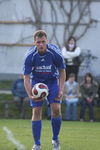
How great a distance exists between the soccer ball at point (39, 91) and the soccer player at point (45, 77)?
9 centimetres

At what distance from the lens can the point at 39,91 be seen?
1061 centimetres

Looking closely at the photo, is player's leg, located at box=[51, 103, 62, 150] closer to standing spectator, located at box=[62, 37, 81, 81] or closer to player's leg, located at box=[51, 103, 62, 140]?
player's leg, located at box=[51, 103, 62, 140]

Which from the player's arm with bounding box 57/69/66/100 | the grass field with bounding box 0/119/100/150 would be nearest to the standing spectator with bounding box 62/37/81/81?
the grass field with bounding box 0/119/100/150

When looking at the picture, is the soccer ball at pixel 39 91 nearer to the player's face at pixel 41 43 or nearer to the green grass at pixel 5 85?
the player's face at pixel 41 43

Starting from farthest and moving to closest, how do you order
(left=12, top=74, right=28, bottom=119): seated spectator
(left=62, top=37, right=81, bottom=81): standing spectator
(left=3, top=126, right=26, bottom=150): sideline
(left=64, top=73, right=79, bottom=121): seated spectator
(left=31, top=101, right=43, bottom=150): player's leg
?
(left=62, top=37, right=81, bottom=81): standing spectator, (left=12, top=74, right=28, bottom=119): seated spectator, (left=64, top=73, right=79, bottom=121): seated spectator, (left=3, top=126, right=26, bottom=150): sideline, (left=31, top=101, right=43, bottom=150): player's leg

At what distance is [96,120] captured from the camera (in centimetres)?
1878

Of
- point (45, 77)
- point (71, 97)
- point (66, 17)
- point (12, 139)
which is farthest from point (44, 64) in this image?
point (66, 17)

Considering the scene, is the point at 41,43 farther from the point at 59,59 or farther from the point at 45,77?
the point at 45,77

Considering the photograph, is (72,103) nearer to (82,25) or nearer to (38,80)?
(82,25)

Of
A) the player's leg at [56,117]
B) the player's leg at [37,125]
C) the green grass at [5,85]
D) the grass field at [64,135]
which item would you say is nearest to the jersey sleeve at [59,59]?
the player's leg at [56,117]

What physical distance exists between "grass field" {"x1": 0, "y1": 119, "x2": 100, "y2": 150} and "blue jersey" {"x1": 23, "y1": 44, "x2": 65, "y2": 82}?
46.6 inches

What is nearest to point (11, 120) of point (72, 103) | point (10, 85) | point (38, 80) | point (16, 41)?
point (72, 103)

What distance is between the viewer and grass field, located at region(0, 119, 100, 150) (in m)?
11.6

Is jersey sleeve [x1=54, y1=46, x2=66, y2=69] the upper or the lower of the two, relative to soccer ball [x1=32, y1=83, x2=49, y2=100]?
upper
